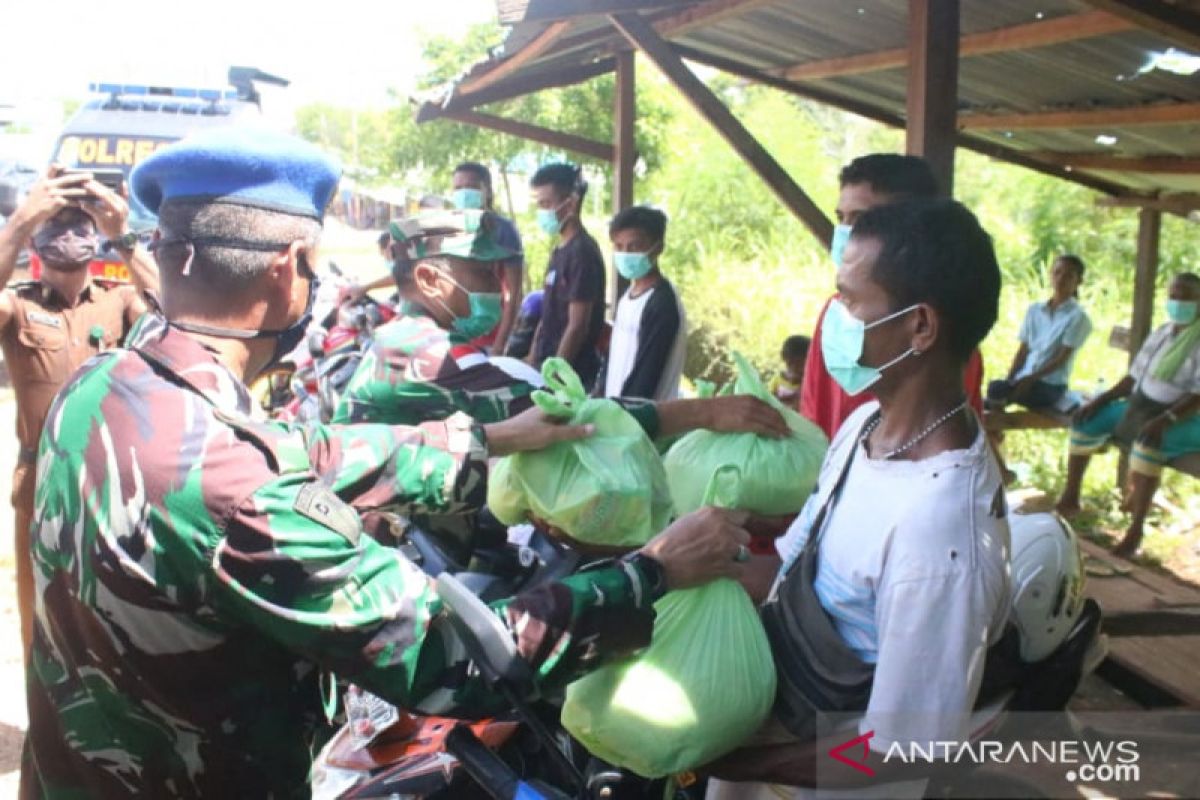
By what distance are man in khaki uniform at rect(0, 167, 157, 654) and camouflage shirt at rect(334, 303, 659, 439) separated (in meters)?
1.56

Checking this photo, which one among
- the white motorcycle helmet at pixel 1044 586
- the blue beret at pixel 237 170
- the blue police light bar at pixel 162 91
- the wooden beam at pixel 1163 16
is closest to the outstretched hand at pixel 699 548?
the white motorcycle helmet at pixel 1044 586

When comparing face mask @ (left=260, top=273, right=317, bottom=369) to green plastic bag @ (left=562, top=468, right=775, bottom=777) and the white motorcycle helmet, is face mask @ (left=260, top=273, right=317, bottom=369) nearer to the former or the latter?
green plastic bag @ (left=562, top=468, right=775, bottom=777)

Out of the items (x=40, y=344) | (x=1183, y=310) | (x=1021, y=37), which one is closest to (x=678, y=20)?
(x=1021, y=37)

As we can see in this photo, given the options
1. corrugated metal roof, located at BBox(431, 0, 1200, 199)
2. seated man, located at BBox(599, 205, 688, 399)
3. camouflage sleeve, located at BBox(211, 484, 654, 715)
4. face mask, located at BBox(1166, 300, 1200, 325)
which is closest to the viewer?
camouflage sleeve, located at BBox(211, 484, 654, 715)

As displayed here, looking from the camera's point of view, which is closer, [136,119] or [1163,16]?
[1163,16]

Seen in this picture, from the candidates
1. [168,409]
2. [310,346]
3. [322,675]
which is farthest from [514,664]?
[310,346]

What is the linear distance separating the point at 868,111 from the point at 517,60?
8.19ft

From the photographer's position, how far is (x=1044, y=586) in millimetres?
1988

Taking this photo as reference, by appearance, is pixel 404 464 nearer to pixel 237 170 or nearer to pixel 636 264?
pixel 237 170

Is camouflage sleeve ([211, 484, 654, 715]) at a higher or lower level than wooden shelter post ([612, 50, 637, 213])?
lower

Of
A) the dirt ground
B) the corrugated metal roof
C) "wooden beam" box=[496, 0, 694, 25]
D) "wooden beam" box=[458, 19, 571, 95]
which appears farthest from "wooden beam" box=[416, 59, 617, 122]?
"wooden beam" box=[496, 0, 694, 25]

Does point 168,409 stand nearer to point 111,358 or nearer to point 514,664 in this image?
point 111,358

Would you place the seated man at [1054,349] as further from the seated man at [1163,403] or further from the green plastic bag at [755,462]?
the green plastic bag at [755,462]

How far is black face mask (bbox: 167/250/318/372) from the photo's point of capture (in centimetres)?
162
